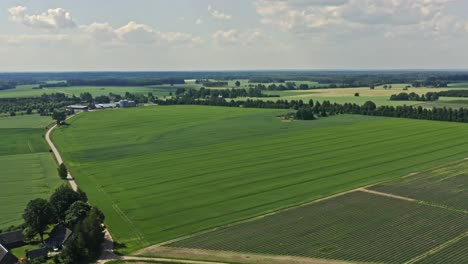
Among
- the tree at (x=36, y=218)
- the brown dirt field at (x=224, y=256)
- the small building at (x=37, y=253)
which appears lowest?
the small building at (x=37, y=253)

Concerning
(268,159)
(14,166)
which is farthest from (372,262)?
(14,166)

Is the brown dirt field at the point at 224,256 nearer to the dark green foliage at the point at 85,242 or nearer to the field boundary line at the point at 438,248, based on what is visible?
the dark green foliage at the point at 85,242

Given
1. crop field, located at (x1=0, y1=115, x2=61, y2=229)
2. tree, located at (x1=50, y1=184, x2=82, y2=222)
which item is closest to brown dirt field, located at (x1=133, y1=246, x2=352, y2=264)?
tree, located at (x1=50, y1=184, x2=82, y2=222)

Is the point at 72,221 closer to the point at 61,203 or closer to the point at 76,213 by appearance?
the point at 76,213

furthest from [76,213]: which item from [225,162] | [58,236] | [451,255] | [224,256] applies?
[451,255]

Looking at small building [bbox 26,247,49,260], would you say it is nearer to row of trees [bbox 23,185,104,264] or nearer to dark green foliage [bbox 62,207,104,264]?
row of trees [bbox 23,185,104,264]

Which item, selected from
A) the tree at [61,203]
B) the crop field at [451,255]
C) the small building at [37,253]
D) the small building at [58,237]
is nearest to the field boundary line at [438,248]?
the crop field at [451,255]

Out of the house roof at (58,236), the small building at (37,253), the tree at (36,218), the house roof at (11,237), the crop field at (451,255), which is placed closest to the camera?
the crop field at (451,255)
